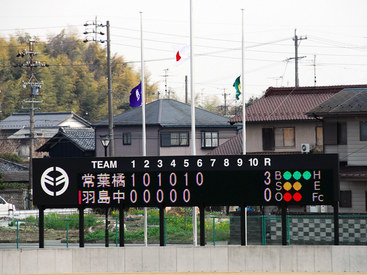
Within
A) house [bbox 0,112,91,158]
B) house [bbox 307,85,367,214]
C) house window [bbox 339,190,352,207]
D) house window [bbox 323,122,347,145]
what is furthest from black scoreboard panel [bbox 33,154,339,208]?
house [bbox 0,112,91,158]

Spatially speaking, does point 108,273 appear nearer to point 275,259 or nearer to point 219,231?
point 275,259

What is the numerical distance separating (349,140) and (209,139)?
31.8 m

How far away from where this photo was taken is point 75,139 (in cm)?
6869

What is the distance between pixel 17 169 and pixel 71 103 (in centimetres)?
4657

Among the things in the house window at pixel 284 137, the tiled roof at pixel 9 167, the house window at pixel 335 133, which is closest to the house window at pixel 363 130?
the house window at pixel 335 133

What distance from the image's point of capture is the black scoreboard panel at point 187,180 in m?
17.9

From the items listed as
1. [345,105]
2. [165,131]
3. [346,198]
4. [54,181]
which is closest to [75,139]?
[165,131]

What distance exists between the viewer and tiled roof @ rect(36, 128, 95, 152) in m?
67.9

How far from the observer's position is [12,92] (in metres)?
100

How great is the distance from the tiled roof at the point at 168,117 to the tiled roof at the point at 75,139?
6.03m

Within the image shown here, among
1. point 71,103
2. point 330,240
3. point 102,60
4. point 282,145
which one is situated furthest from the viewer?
point 102,60

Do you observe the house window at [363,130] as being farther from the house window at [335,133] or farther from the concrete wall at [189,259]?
the concrete wall at [189,259]

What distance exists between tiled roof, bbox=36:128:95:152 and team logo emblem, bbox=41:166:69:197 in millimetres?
48867

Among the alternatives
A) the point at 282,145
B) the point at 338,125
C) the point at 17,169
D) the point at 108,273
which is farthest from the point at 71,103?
the point at 108,273
